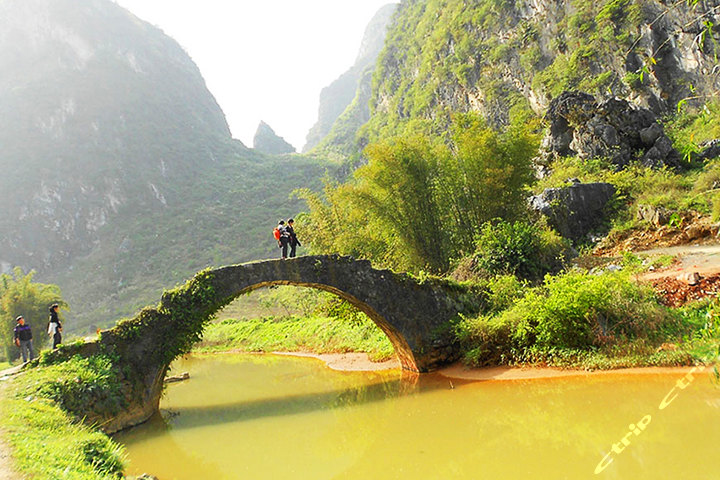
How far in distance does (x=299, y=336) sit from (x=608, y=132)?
21122mm

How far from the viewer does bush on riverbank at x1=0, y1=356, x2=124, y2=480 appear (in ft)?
15.4

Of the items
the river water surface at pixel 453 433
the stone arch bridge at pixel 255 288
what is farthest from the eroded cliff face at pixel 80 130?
the river water surface at pixel 453 433

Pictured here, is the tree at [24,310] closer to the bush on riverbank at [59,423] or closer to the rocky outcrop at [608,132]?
the bush on riverbank at [59,423]

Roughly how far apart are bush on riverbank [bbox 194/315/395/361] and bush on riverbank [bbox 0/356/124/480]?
7963 millimetres

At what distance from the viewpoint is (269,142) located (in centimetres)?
12738

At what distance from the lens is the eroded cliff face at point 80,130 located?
6844 cm

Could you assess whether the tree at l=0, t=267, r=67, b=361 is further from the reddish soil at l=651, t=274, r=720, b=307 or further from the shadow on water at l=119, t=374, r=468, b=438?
the reddish soil at l=651, t=274, r=720, b=307

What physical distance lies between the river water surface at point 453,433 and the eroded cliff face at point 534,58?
15.7 m

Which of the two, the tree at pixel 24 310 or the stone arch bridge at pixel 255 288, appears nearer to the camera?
the stone arch bridge at pixel 255 288

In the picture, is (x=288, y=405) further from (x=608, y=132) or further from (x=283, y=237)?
(x=608, y=132)

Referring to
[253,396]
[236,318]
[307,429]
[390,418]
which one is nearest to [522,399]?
[390,418]

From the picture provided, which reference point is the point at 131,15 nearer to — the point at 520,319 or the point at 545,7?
the point at 545,7

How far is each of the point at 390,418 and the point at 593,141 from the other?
24.4 m

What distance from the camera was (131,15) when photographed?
110 meters
